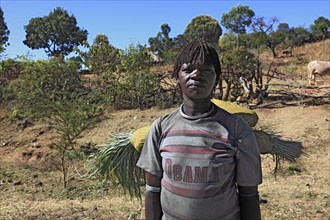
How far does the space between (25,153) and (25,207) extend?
11.6 ft

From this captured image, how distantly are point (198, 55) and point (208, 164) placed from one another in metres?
0.37

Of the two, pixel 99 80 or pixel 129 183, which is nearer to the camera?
pixel 129 183

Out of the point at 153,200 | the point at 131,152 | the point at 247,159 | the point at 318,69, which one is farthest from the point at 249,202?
the point at 318,69

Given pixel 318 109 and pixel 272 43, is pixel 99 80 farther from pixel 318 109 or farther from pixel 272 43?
pixel 272 43

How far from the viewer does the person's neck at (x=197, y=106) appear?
125 cm

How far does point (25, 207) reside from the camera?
4102mm

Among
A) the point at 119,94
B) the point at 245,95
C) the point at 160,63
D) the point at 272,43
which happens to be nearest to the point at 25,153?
the point at 119,94

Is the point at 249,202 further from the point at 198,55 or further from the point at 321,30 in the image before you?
the point at 321,30

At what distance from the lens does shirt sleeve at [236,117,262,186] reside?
1.18 metres

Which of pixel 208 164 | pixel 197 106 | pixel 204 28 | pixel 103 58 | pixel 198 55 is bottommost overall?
pixel 208 164

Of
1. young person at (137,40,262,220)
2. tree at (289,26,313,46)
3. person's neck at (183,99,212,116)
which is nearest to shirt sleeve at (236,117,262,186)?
young person at (137,40,262,220)

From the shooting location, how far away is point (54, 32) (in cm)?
2636

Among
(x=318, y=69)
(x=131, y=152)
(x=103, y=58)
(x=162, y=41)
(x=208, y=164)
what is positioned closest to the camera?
(x=208, y=164)

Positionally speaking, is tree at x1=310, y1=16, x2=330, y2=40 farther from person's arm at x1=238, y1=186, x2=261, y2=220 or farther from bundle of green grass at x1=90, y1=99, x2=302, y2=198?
person's arm at x1=238, y1=186, x2=261, y2=220
